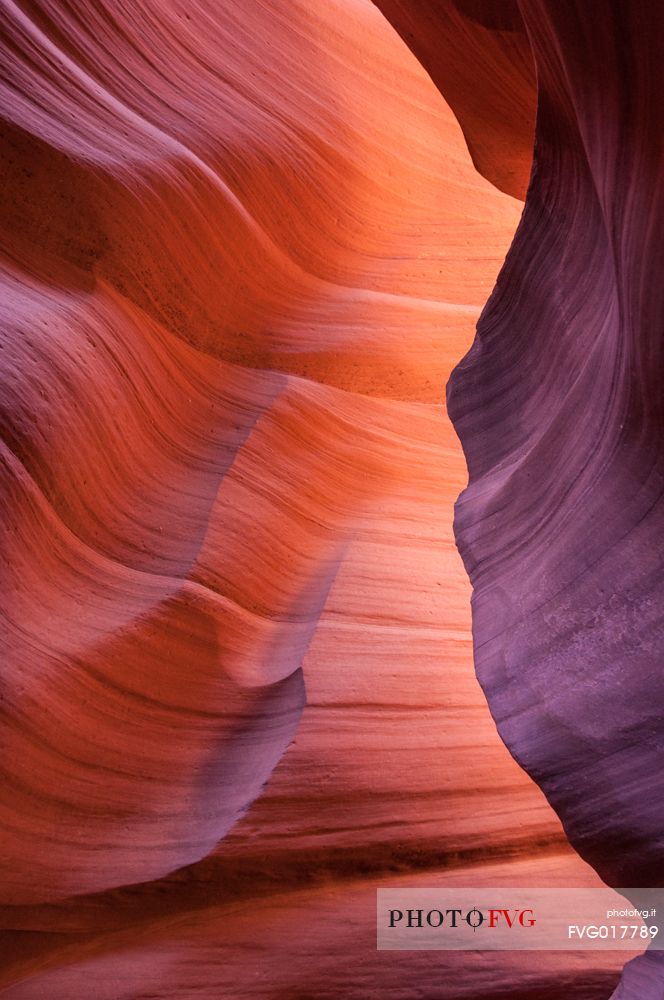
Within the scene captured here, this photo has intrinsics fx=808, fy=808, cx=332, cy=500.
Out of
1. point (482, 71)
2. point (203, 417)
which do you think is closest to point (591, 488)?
point (203, 417)

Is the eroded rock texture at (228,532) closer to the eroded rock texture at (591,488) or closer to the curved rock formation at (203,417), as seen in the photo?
the curved rock formation at (203,417)

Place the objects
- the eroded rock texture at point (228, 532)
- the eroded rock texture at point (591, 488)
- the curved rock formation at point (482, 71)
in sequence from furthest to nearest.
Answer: the curved rock formation at point (482, 71) < the eroded rock texture at point (228, 532) < the eroded rock texture at point (591, 488)

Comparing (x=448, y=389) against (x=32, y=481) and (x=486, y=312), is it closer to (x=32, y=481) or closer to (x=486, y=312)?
(x=486, y=312)

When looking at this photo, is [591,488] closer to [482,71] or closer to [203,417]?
[203,417]

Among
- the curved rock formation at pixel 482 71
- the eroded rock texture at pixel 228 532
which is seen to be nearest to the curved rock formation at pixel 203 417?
the eroded rock texture at pixel 228 532

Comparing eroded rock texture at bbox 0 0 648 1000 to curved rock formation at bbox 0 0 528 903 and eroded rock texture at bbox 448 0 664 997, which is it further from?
eroded rock texture at bbox 448 0 664 997

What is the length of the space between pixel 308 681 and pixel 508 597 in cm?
72

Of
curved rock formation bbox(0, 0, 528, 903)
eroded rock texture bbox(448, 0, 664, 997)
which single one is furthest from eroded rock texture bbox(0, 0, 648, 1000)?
eroded rock texture bbox(448, 0, 664, 997)

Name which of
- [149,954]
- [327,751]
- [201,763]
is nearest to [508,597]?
[327,751]

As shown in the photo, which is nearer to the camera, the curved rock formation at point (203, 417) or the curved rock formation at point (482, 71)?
the curved rock formation at point (203, 417)

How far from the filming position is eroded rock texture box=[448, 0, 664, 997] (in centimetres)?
135

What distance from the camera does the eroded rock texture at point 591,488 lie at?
1.35 metres

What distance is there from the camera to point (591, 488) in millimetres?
1611

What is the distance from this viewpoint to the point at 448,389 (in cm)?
263
